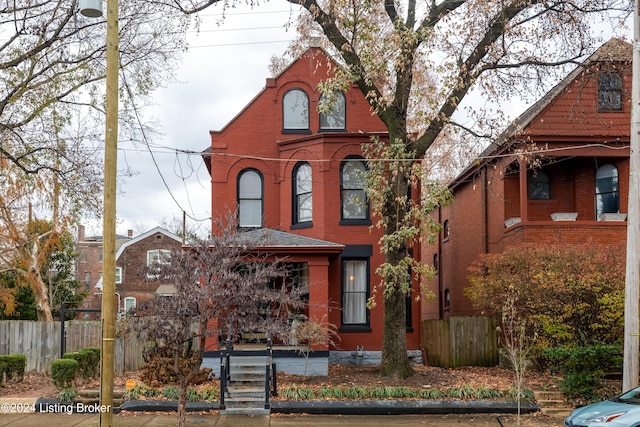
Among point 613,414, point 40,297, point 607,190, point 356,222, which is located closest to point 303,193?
point 356,222

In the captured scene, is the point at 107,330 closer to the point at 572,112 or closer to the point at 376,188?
the point at 376,188

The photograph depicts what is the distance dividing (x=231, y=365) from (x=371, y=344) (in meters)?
5.63

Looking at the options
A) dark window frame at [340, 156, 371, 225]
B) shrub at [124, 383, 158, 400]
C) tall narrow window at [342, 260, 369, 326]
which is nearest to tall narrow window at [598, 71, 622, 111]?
dark window frame at [340, 156, 371, 225]

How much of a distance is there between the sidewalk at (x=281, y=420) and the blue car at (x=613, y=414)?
9.13ft

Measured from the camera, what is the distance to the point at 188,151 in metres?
20.9

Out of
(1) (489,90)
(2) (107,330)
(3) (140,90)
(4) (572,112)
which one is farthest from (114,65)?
(4) (572,112)

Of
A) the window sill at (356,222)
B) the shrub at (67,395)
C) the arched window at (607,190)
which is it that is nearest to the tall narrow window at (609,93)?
the arched window at (607,190)

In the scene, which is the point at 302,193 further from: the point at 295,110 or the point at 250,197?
the point at 295,110

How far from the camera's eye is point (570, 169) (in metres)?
24.7

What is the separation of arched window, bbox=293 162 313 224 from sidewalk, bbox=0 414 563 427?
887cm

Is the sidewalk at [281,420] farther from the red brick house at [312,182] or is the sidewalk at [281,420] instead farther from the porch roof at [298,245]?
the red brick house at [312,182]

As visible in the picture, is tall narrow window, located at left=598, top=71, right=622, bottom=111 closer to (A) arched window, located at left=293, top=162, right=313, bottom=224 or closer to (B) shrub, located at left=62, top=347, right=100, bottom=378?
(A) arched window, located at left=293, top=162, right=313, bottom=224

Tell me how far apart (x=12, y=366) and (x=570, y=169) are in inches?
739

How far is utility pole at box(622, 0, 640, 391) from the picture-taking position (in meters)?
13.2
